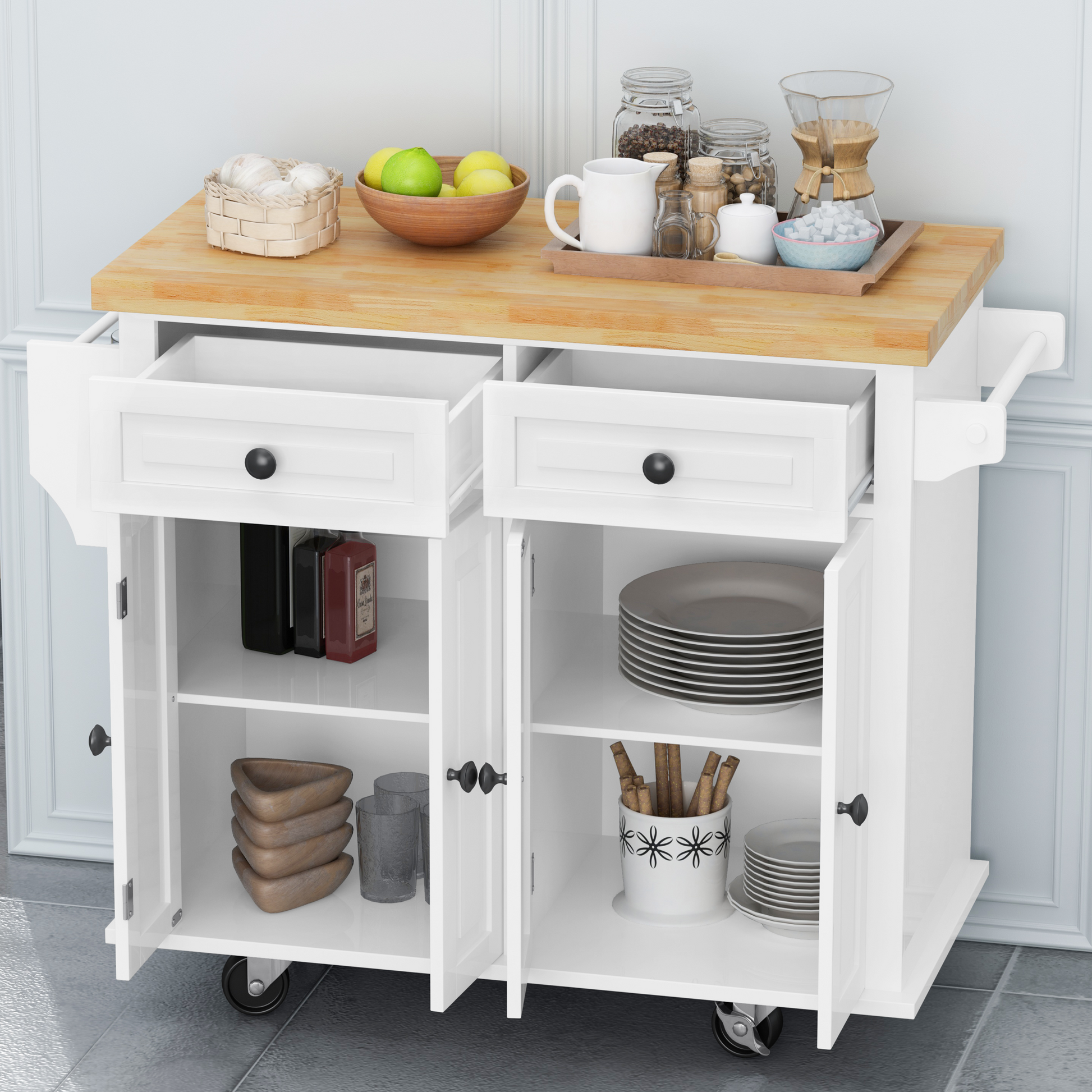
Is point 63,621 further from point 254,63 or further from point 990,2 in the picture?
point 990,2

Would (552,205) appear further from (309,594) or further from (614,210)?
(309,594)

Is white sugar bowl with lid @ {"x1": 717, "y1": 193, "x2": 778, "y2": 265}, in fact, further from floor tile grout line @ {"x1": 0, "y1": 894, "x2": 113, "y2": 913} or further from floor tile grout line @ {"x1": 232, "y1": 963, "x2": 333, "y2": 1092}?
floor tile grout line @ {"x1": 0, "y1": 894, "x2": 113, "y2": 913}

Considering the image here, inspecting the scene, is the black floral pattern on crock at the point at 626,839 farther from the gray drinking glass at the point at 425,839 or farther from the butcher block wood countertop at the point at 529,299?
the butcher block wood countertop at the point at 529,299

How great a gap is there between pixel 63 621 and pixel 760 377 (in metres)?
1.31

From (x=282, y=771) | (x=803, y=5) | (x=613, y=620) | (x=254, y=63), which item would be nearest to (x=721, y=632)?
(x=613, y=620)

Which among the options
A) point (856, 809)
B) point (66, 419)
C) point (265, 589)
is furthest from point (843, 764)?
point (66, 419)

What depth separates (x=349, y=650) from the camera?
2.62m

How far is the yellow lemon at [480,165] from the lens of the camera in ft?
8.32

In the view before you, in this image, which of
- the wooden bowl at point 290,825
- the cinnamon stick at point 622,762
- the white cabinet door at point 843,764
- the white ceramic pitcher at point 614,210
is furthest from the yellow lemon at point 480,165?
the wooden bowl at point 290,825

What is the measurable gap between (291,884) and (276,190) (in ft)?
3.13

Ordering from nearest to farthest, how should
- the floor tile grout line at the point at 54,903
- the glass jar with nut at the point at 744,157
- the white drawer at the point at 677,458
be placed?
the white drawer at the point at 677,458
the glass jar with nut at the point at 744,157
the floor tile grout line at the point at 54,903

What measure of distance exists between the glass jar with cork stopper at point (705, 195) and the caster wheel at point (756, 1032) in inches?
40.4

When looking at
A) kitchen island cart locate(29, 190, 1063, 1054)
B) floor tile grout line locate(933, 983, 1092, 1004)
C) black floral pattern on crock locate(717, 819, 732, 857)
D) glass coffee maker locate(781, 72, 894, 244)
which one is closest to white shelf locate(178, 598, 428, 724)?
kitchen island cart locate(29, 190, 1063, 1054)

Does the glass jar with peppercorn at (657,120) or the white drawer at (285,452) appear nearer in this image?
the white drawer at (285,452)
